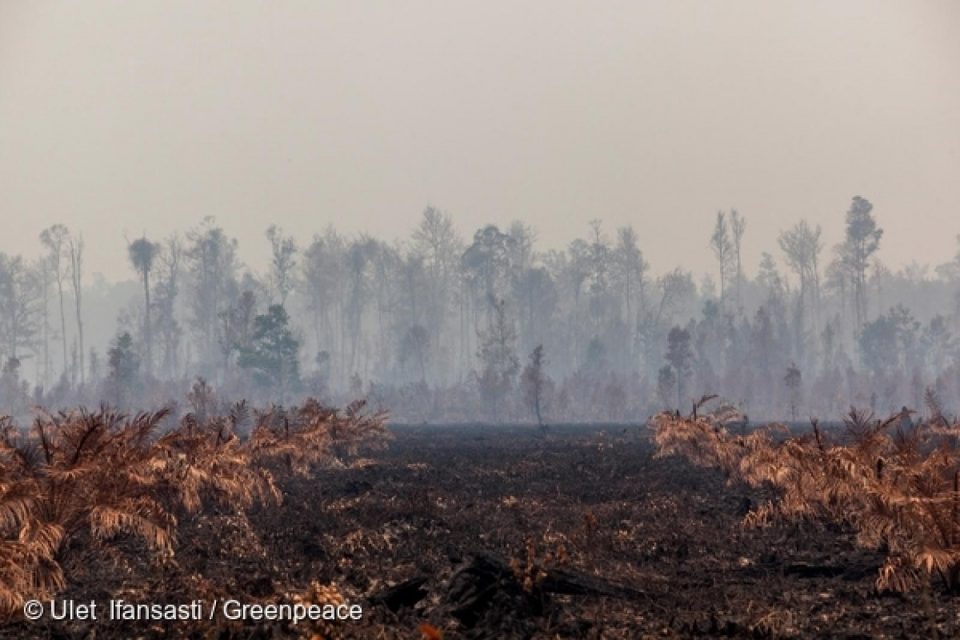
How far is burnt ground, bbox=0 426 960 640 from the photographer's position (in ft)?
23.0

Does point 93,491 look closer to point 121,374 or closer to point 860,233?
point 121,374

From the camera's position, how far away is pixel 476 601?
7477mm

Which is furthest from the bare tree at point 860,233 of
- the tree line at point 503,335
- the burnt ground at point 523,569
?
the burnt ground at point 523,569

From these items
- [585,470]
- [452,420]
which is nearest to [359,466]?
[585,470]

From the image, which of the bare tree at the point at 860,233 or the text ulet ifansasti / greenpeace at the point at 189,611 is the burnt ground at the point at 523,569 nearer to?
the text ulet ifansasti / greenpeace at the point at 189,611

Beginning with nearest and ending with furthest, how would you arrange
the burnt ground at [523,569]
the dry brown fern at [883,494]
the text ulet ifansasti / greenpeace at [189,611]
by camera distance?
1. the text ulet ifansasti / greenpeace at [189,611]
2. the burnt ground at [523,569]
3. the dry brown fern at [883,494]

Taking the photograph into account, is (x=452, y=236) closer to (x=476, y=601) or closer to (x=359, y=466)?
(x=359, y=466)

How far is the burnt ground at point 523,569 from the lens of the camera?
277 inches

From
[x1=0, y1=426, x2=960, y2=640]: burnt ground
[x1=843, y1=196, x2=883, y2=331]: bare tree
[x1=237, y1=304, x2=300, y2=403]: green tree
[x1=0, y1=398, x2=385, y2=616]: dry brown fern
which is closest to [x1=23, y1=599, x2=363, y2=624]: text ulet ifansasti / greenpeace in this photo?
[x1=0, y1=426, x2=960, y2=640]: burnt ground

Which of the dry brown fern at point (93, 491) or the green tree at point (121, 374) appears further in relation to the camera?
the green tree at point (121, 374)

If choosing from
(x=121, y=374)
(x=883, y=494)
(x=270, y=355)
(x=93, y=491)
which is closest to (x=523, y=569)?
(x=883, y=494)

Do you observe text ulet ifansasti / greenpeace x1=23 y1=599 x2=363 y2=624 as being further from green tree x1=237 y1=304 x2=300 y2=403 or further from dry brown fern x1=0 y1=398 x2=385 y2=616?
green tree x1=237 y1=304 x2=300 y2=403

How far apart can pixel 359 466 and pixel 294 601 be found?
1386 cm

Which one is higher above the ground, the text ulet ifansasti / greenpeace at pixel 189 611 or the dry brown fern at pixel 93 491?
the dry brown fern at pixel 93 491
